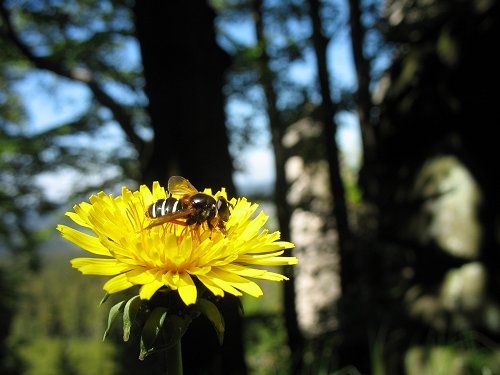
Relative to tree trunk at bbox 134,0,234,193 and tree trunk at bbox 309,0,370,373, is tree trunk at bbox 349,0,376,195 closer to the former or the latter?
tree trunk at bbox 309,0,370,373

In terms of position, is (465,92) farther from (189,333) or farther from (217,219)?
(217,219)

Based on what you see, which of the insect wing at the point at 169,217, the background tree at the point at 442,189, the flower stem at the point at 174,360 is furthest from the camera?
Result: the background tree at the point at 442,189

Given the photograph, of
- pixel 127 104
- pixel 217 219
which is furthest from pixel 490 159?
pixel 217 219

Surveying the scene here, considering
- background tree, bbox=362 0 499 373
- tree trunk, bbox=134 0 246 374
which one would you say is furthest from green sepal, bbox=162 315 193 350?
background tree, bbox=362 0 499 373

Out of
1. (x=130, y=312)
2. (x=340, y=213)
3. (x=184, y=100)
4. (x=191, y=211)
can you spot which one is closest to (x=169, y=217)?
(x=191, y=211)

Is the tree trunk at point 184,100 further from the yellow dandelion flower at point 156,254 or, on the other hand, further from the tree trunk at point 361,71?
the tree trunk at point 361,71

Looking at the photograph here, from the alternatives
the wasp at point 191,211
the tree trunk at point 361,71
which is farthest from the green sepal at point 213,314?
the tree trunk at point 361,71
